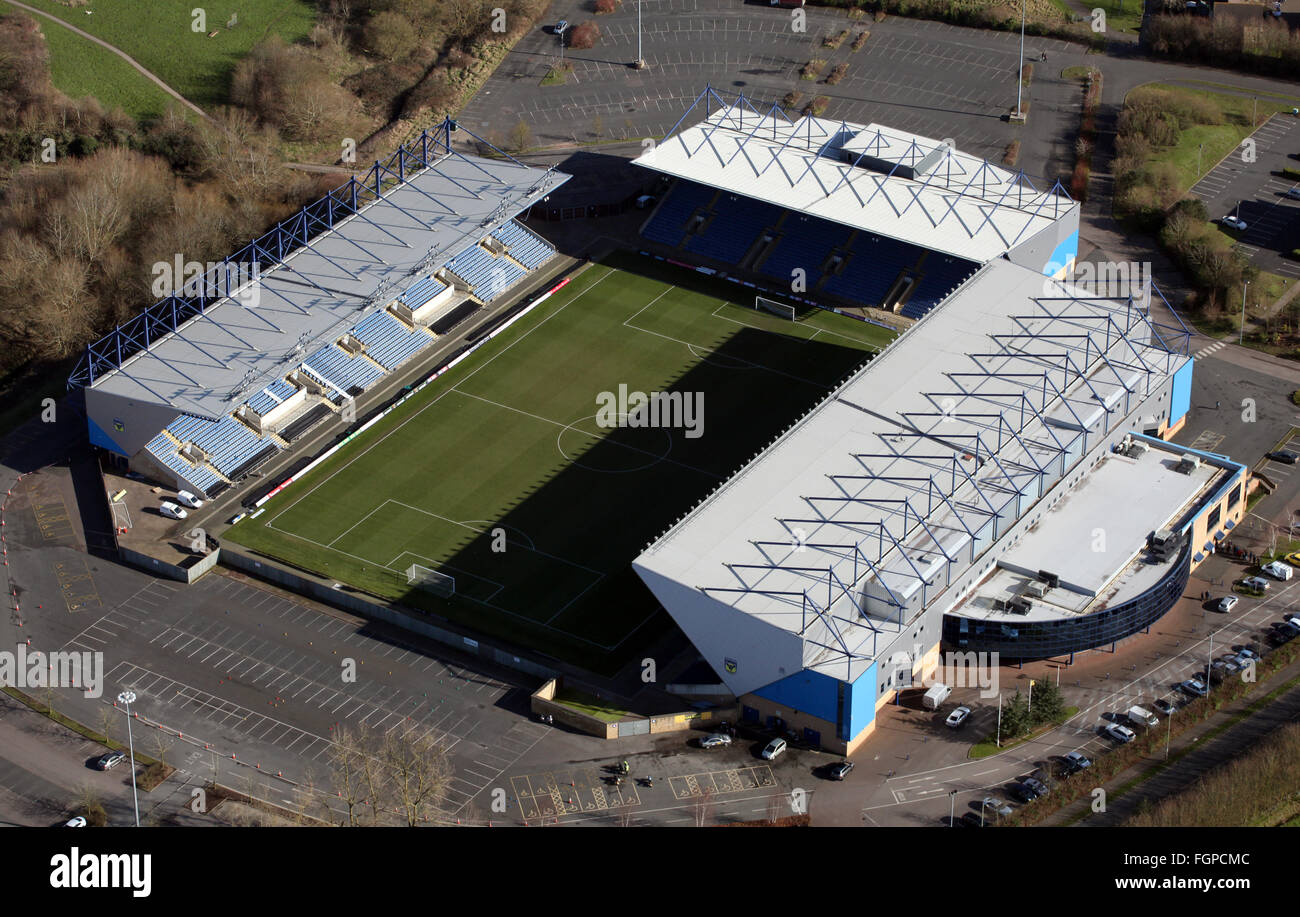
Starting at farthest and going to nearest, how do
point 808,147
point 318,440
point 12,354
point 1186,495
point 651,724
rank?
point 808,147, point 12,354, point 318,440, point 1186,495, point 651,724

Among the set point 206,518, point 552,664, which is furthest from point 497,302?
point 552,664

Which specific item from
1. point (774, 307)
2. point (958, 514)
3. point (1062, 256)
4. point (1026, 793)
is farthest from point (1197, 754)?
point (774, 307)

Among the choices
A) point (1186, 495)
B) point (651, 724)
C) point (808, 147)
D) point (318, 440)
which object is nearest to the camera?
point (651, 724)

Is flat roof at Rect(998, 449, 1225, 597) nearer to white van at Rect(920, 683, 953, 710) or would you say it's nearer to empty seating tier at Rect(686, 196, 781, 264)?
white van at Rect(920, 683, 953, 710)

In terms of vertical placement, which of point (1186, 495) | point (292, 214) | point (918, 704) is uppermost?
point (292, 214)

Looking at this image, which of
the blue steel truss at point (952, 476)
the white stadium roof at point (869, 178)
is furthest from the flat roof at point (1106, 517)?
the white stadium roof at point (869, 178)

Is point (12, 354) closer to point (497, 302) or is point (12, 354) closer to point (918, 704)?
point (497, 302)

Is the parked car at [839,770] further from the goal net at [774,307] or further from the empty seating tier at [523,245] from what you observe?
the empty seating tier at [523,245]

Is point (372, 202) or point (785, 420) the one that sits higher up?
point (372, 202)

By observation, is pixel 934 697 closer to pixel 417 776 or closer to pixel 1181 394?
pixel 417 776
